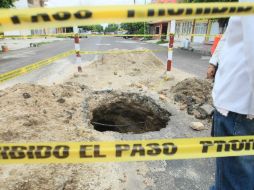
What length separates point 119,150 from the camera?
1491 millimetres

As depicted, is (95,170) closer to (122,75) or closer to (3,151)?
(3,151)

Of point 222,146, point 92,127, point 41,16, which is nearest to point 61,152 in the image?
point 41,16

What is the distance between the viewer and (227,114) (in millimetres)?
1605

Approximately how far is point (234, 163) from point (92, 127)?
244 cm

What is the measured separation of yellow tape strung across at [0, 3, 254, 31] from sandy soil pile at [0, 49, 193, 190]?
1.67m

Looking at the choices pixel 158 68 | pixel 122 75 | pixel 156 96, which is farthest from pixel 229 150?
pixel 158 68

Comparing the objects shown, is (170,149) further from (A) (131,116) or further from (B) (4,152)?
(A) (131,116)

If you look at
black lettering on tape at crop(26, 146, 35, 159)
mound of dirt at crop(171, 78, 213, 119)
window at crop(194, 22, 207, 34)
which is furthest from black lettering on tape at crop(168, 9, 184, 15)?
window at crop(194, 22, 207, 34)

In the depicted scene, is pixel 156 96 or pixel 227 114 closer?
pixel 227 114

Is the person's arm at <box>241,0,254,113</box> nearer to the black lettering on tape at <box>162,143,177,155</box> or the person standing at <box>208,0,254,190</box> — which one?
the person standing at <box>208,0,254,190</box>

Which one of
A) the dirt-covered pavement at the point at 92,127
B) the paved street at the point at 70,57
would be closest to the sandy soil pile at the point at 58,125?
the dirt-covered pavement at the point at 92,127

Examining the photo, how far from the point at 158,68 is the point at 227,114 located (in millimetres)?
6666

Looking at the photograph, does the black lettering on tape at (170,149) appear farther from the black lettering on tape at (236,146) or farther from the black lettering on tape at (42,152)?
the black lettering on tape at (42,152)

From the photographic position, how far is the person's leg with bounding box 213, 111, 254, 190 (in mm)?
1584
